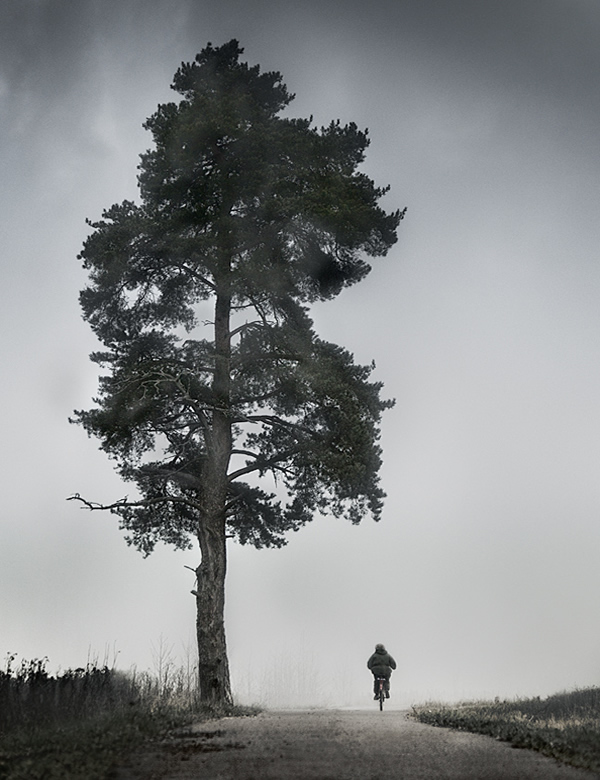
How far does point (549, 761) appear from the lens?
7.17 metres

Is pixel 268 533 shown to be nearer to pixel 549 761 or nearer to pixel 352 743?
pixel 352 743

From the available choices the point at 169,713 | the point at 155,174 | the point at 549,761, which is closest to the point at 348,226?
the point at 155,174

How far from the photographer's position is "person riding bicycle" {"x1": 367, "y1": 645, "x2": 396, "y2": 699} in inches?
690

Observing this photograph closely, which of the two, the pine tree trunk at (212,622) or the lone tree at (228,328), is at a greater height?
the lone tree at (228,328)

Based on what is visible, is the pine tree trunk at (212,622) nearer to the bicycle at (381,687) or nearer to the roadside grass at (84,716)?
the roadside grass at (84,716)

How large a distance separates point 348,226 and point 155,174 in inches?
213

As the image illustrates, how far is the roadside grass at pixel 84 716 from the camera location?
628 cm

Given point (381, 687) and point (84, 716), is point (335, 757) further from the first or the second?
point (381, 687)

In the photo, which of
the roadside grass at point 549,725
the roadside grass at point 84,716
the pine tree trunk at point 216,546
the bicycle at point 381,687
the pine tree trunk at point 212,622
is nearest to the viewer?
the roadside grass at point 84,716

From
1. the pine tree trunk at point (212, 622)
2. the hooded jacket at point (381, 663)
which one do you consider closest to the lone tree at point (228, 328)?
the pine tree trunk at point (212, 622)

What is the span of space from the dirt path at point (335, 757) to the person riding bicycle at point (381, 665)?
8340mm

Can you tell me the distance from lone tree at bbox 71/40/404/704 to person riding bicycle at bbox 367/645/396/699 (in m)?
3.92

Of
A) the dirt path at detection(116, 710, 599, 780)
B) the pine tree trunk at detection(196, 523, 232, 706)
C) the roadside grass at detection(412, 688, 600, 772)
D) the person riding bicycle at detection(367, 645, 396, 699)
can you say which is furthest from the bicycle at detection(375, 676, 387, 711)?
the dirt path at detection(116, 710, 599, 780)

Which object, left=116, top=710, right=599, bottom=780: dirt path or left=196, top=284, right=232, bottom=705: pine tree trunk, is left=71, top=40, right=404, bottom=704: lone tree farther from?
left=116, top=710, right=599, bottom=780: dirt path
